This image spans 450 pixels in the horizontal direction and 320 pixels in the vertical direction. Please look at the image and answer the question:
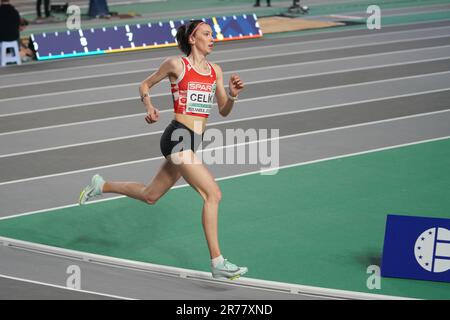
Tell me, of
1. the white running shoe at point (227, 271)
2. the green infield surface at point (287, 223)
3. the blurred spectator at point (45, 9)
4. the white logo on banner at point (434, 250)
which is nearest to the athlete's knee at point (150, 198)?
the green infield surface at point (287, 223)

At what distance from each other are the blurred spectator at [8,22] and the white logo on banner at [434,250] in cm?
1263

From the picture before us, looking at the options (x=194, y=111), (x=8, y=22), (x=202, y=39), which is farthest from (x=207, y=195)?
(x=8, y=22)

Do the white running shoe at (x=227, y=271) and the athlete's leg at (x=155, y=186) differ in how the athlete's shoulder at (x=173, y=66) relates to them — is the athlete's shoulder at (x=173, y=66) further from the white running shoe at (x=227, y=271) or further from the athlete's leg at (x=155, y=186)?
the white running shoe at (x=227, y=271)

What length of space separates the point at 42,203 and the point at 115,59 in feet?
31.9

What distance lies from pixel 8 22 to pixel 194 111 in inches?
454

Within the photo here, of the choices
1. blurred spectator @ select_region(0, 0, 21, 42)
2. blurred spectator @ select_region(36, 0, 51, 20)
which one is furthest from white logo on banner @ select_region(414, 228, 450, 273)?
blurred spectator @ select_region(36, 0, 51, 20)

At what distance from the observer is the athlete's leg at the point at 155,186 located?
302 inches

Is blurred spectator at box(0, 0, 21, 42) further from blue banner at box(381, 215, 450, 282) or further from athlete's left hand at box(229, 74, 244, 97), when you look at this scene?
blue banner at box(381, 215, 450, 282)

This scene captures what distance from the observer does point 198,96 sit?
741 cm

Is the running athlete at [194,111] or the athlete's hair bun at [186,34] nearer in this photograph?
the running athlete at [194,111]

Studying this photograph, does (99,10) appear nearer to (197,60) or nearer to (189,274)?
(197,60)

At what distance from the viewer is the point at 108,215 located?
916 cm
